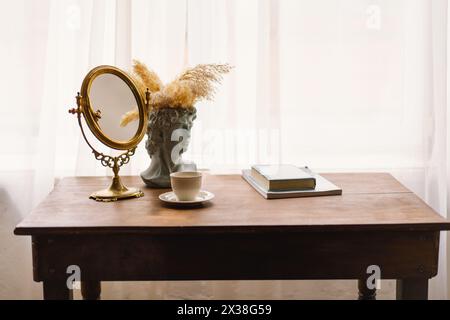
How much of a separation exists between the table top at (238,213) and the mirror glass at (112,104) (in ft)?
0.53

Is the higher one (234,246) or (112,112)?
(112,112)

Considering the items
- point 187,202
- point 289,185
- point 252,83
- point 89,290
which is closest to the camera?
point 187,202

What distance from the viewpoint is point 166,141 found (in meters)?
1.43

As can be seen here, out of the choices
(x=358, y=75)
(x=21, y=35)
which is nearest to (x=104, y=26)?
(x=21, y=35)

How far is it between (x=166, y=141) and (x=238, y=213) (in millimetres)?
326

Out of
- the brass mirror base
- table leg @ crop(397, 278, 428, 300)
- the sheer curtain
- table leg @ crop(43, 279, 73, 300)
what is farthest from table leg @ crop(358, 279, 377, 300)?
table leg @ crop(43, 279, 73, 300)

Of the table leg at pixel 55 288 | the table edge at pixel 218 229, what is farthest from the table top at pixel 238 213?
the table leg at pixel 55 288

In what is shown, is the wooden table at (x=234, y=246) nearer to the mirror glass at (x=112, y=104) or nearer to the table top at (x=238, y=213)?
the table top at (x=238, y=213)

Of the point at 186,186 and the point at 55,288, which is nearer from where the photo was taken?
the point at 55,288

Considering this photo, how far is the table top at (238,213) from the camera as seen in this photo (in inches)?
44.0

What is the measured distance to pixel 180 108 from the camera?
1425 mm

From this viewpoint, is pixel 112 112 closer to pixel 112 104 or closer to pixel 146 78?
pixel 112 104

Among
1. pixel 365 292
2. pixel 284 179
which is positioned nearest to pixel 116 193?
pixel 284 179
